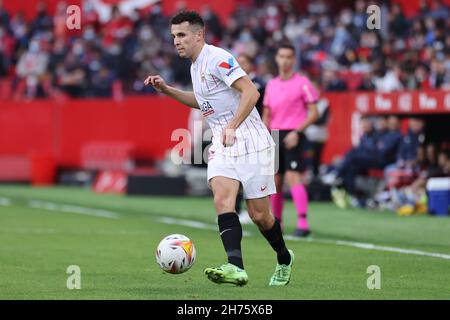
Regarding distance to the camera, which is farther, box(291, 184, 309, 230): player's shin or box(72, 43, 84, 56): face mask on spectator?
box(72, 43, 84, 56): face mask on spectator

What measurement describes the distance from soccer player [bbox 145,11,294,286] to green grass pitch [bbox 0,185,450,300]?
1.73ft

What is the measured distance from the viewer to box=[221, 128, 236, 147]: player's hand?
8.94 meters

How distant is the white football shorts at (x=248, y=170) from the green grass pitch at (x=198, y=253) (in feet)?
2.61

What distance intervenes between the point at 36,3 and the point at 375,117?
59.8 ft

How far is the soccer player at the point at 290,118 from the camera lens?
14.7m

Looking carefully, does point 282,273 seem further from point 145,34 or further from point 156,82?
point 145,34

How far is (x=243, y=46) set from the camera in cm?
2731

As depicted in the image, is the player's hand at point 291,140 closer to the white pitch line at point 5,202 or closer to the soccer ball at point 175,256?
the soccer ball at point 175,256

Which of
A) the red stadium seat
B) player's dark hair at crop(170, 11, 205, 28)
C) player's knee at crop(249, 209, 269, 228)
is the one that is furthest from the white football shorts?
the red stadium seat

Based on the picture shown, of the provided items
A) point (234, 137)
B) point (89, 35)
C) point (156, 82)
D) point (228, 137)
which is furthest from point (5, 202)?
point (228, 137)

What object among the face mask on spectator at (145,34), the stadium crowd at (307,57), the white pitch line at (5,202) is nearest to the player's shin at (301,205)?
the stadium crowd at (307,57)

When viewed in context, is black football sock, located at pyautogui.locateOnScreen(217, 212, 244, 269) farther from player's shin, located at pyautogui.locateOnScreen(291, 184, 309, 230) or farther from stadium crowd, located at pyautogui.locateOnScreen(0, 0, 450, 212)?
stadium crowd, located at pyautogui.locateOnScreen(0, 0, 450, 212)

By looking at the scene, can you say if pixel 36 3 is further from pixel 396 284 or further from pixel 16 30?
pixel 396 284

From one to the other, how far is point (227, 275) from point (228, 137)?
105 cm
